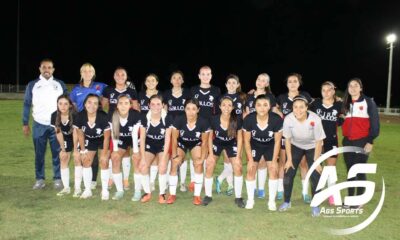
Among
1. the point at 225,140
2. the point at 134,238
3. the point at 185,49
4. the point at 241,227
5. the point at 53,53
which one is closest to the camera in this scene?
the point at 134,238

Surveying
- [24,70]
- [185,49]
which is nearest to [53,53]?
[24,70]

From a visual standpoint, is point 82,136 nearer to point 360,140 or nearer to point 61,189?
point 61,189

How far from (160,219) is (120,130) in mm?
1581

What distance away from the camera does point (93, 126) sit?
5973 millimetres

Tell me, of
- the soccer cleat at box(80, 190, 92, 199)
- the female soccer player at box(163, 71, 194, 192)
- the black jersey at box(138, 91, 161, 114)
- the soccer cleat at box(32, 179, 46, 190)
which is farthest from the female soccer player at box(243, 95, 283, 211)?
the soccer cleat at box(32, 179, 46, 190)

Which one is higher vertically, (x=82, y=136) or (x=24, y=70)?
(x=24, y=70)

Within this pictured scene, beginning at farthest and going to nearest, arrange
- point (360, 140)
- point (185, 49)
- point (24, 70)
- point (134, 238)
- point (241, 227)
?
1. point (185, 49)
2. point (24, 70)
3. point (360, 140)
4. point (241, 227)
5. point (134, 238)

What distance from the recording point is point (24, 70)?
46312mm

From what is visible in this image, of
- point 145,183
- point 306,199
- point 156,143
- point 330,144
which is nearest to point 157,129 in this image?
point 156,143

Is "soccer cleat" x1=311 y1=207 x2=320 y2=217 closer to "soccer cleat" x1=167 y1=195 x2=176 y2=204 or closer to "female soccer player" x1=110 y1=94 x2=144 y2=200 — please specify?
"soccer cleat" x1=167 y1=195 x2=176 y2=204

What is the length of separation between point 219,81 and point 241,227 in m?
49.2

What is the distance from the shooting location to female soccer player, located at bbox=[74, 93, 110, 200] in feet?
19.5

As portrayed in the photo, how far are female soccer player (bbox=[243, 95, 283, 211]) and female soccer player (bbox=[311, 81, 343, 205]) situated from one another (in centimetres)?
68

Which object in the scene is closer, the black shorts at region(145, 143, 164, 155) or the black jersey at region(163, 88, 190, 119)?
the black shorts at region(145, 143, 164, 155)
